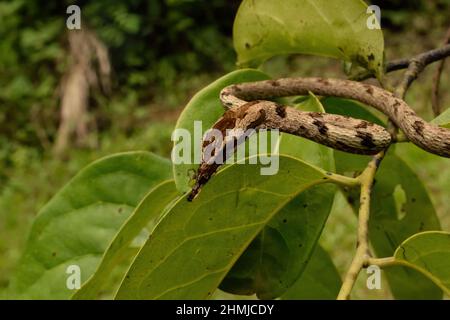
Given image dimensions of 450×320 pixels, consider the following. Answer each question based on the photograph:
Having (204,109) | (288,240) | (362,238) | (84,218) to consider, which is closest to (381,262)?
(362,238)

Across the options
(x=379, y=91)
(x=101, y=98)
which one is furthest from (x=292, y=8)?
(x=101, y=98)

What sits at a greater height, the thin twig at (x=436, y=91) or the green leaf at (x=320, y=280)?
the thin twig at (x=436, y=91)

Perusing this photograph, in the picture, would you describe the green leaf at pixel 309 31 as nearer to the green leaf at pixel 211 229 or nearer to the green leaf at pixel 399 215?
the green leaf at pixel 399 215

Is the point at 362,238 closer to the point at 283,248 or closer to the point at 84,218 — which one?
the point at 283,248

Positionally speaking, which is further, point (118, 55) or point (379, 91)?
point (118, 55)

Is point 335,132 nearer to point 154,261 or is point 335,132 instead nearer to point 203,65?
point 154,261

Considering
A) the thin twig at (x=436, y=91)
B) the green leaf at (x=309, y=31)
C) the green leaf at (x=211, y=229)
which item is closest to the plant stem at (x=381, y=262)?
the green leaf at (x=211, y=229)
